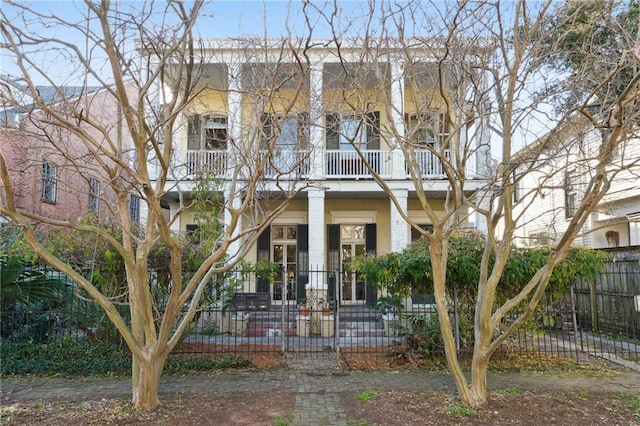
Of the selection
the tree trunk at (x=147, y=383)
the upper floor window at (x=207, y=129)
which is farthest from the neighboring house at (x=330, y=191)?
the tree trunk at (x=147, y=383)

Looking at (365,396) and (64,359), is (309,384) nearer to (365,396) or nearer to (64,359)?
(365,396)

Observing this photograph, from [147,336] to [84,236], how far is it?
296cm

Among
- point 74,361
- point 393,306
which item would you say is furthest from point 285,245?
point 74,361

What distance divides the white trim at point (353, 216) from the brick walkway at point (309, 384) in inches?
320

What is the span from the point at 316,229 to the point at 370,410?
8.10 m

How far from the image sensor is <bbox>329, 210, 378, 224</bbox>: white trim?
50.1ft

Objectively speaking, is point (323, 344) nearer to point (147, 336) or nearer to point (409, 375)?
point (409, 375)

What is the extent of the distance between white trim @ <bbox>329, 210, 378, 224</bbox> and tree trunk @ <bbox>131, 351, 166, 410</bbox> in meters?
10.4

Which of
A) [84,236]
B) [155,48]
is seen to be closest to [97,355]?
[84,236]

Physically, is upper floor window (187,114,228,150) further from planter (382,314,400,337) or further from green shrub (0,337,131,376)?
planter (382,314,400,337)

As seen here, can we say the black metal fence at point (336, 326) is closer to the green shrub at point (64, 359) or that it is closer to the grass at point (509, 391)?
the green shrub at point (64, 359)

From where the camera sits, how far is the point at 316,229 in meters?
13.3

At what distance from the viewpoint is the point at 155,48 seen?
522cm

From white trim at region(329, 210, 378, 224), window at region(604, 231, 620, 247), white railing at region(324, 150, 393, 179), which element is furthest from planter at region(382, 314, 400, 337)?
window at region(604, 231, 620, 247)
